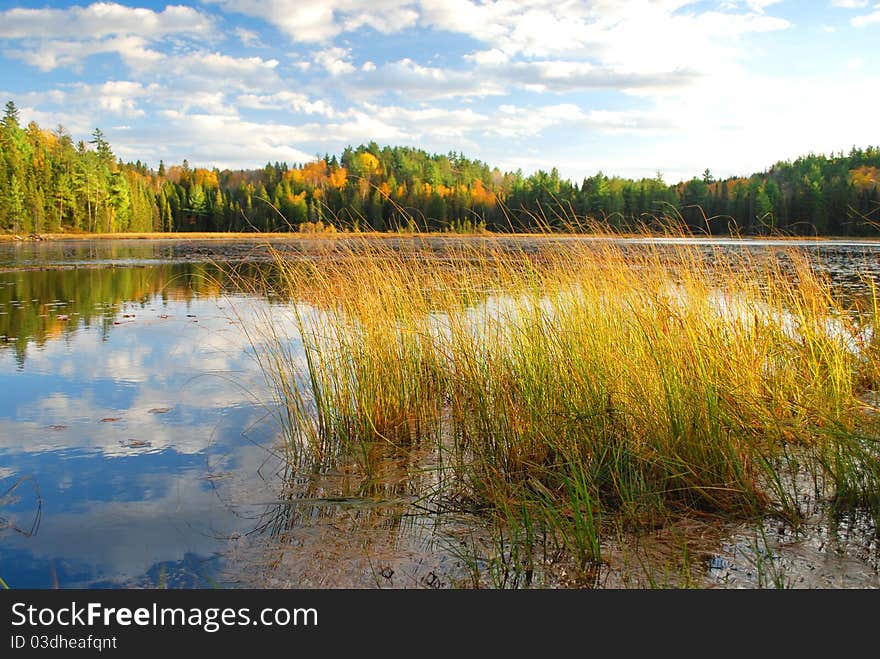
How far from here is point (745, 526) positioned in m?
3.13

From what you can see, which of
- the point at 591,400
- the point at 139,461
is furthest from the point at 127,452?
the point at 591,400

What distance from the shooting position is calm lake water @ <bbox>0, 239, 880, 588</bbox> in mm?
3090

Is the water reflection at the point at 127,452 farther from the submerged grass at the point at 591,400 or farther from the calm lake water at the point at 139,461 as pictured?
the submerged grass at the point at 591,400

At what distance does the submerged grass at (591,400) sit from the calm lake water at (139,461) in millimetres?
547

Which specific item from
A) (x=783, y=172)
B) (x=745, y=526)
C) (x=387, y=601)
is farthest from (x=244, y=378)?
(x=783, y=172)

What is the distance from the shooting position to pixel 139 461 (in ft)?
14.7

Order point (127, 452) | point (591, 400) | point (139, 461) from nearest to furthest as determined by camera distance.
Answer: point (591, 400) → point (139, 461) → point (127, 452)

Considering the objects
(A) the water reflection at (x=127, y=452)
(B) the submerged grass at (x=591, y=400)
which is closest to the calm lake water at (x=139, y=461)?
(A) the water reflection at (x=127, y=452)

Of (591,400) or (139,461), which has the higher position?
(591,400)

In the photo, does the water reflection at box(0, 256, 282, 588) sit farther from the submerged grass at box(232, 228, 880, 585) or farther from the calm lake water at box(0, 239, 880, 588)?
the submerged grass at box(232, 228, 880, 585)

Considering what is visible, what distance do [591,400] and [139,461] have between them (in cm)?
330

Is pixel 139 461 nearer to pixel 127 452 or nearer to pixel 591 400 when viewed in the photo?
pixel 127 452

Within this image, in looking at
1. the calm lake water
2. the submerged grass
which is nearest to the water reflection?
the calm lake water

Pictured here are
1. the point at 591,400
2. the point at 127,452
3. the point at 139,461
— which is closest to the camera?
the point at 591,400
